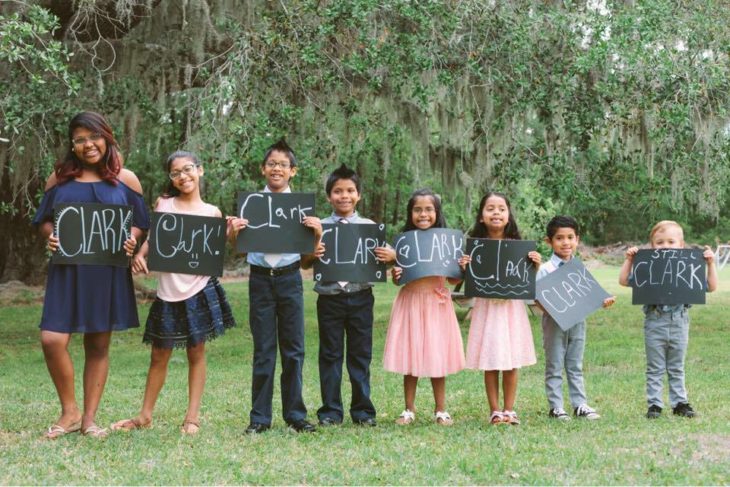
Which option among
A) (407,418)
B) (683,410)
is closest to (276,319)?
(407,418)

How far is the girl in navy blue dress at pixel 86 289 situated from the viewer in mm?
4887

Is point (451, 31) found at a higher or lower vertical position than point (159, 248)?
higher

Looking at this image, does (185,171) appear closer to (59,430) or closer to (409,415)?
(59,430)

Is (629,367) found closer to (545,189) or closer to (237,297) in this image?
(545,189)

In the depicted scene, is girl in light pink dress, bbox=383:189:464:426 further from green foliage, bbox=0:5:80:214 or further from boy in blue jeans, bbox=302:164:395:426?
green foliage, bbox=0:5:80:214

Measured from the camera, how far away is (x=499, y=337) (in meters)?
5.35

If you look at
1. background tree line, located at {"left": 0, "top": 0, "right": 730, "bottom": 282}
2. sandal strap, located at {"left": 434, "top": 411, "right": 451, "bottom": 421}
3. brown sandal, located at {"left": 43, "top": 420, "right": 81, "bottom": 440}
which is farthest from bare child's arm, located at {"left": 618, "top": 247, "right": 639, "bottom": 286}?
brown sandal, located at {"left": 43, "top": 420, "right": 81, "bottom": 440}

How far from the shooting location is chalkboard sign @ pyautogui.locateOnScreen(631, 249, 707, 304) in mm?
5559

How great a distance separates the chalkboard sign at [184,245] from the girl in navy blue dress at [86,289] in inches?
5.7

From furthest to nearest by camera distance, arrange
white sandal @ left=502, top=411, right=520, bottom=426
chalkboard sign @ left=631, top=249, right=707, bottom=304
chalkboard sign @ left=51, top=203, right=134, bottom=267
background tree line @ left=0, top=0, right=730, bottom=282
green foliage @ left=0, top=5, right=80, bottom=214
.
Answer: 1. background tree line @ left=0, top=0, right=730, bottom=282
2. green foliage @ left=0, top=5, right=80, bottom=214
3. chalkboard sign @ left=631, top=249, right=707, bottom=304
4. white sandal @ left=502, top=411, right=520, bottom=426
5. chalkboard sign @ left=51, top=203, right=134, bottom=267

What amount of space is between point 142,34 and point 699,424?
8.13 m

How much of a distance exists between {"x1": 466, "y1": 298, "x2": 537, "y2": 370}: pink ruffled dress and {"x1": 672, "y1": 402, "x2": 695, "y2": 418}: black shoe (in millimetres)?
1014

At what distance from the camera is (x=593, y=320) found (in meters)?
13.5

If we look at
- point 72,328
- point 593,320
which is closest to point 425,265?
point 72,328
